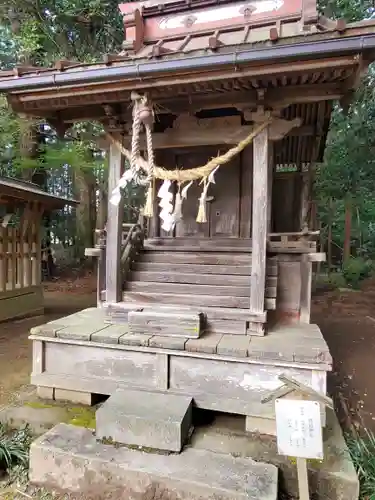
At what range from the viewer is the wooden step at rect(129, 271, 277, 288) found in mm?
4789

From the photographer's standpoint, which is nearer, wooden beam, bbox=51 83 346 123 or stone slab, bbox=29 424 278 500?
stone slab, bbox=29 424 278 500

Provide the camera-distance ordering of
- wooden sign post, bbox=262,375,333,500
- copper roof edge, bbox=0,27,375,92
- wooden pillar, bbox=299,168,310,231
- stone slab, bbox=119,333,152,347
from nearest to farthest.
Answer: wooden sign post, bbox=262,375,333,500, copper roof edge, bbox=0,27,375,92, stone slab, bbox=119,333,152,347, wooden pillar, bbox=299,168,310,231

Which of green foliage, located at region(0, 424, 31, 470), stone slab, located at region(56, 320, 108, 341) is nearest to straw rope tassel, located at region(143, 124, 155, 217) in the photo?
stone slab, located at region(56, 320, 108, 341)

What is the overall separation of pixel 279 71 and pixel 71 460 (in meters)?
4.11

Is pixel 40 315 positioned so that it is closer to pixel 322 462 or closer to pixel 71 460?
pixel 71 460

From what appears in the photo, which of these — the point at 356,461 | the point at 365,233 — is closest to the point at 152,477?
the point at 356,461

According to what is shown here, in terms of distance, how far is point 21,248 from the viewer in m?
8.91

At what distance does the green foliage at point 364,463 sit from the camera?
118 inches

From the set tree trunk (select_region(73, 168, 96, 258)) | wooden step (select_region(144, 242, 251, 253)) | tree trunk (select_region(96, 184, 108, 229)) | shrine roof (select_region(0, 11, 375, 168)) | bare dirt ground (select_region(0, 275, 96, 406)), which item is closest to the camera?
shrine roof (select_region(0, 11, 375, 168))

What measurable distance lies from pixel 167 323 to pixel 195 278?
3.69 feet

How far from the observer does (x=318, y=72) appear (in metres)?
3.59

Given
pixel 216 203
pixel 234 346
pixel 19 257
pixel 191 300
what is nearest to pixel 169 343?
pixel 234 346

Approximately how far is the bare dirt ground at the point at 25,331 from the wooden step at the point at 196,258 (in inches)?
98.0

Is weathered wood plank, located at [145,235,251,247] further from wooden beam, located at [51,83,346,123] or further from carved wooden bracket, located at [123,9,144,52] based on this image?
carved wooden bracket, located at [123,9,144,52]
